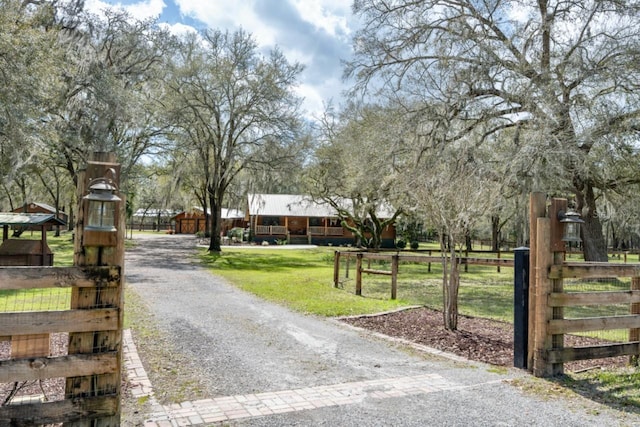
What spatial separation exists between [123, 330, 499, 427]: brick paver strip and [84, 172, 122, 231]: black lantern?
1.40 m

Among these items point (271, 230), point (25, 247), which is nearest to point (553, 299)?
point (25, 247)

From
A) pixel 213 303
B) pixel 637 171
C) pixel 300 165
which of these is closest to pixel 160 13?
pixel 300 165

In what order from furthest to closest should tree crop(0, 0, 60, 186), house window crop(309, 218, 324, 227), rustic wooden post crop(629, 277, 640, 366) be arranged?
1. house window crop(309, 218, 324, 227)
2. tree crop(0, 0, 60, 186)
3. rustic wooden post crop(629, 277, 640, 366)

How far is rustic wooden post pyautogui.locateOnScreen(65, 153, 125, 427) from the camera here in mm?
2809

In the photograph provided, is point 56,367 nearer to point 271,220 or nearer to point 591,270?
point 591,270

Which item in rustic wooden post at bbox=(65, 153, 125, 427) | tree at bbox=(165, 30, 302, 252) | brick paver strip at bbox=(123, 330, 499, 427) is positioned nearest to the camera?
rustic wooden post at bbox=(65, 153, 125, 427)

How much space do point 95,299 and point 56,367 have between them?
1.43ft

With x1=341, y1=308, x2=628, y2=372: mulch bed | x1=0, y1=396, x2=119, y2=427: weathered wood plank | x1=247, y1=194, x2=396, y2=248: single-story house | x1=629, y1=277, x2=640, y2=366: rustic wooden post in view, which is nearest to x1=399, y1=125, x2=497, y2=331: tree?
x1=341, y1=308, x2=628, y2=372: mulch bed

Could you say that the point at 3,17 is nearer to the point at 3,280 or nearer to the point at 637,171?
the point at 3,280

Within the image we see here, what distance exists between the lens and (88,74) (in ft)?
48.6

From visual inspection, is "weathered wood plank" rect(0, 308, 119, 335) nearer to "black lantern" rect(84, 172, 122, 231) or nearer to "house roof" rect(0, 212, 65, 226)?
"black lantern" rect(84, 172, 122, 231)

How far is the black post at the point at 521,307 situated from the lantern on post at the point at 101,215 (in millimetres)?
3791

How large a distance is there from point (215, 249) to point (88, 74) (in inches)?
403

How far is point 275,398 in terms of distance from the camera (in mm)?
3662
